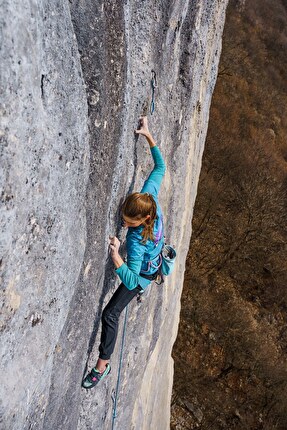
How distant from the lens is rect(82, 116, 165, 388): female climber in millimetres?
2939

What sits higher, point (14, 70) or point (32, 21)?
point (32, 21)

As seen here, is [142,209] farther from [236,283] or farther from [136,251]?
[236,283]

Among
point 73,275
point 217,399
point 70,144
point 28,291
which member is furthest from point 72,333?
point 217,399

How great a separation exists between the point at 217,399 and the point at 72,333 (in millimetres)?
11729

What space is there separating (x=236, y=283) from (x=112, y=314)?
12.2 meters

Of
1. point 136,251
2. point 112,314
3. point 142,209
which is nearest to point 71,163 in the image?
point 142,209

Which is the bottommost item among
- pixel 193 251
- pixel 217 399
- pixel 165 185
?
pixel 217 399

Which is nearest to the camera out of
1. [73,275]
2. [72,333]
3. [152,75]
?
[73,275]

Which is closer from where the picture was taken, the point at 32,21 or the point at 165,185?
the point at 32,21

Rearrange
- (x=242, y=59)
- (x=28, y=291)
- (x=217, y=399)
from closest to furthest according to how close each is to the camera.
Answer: (x=28, y=291) < (x=217, y=399) < (x=242, y=59)

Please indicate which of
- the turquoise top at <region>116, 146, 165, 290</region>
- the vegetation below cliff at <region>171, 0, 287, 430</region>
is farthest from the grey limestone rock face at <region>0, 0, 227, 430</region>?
the vegetation below cliff at <region>171, 0, 287, 430</region>

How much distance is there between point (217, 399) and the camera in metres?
13.3

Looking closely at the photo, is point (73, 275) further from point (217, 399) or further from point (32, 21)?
point (217, 399)

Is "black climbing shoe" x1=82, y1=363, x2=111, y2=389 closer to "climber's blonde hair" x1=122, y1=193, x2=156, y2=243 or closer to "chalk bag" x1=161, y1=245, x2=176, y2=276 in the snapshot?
"chalk bag" x1=161, y1=245, x2=176, y2=276
